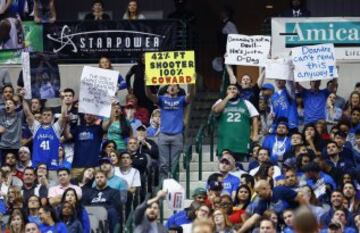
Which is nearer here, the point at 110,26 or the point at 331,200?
the point at 331,200

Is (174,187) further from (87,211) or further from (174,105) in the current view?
(174,105)

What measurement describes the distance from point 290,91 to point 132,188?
4.49 m

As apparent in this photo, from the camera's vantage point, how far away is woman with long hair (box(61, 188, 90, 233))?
20641 mm

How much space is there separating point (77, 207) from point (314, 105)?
6196 mm

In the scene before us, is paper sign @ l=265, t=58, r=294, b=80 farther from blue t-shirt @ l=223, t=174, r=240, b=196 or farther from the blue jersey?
blue t-shirt @ l=223, t=174, r=240, b=196

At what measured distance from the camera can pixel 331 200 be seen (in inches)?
804

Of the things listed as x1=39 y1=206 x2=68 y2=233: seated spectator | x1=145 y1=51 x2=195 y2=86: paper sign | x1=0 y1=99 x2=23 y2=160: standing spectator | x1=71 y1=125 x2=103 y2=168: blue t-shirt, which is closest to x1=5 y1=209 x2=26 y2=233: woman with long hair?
x1=39 y1=206 x2=68 y2=233: seated spectator

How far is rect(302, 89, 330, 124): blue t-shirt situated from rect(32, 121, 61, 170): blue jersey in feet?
13.7

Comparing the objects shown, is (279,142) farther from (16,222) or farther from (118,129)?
(16,222)

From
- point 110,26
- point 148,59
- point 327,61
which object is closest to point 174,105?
point 148,59

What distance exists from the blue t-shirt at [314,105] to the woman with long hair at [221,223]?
645 centimetres

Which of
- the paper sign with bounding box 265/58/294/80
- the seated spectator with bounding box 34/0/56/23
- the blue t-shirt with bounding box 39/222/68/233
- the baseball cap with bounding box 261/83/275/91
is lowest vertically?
→ the blue t-shirt with bounding box 39/222/68/233

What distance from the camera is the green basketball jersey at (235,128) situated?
961 inches

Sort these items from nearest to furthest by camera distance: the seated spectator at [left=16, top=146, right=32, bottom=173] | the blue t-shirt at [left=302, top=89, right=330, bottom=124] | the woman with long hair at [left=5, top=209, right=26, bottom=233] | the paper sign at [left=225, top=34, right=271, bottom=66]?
the woman with long hair at [left=5, top=209, right=26, bottom=233], the seated spectator at [left=16, top=146, right=32, bottom=173], the blue t-shirt at [left=302, top=89, right=330, bottom=124], the paper sign at [left=225, top=34, right=271, bottom=66]
